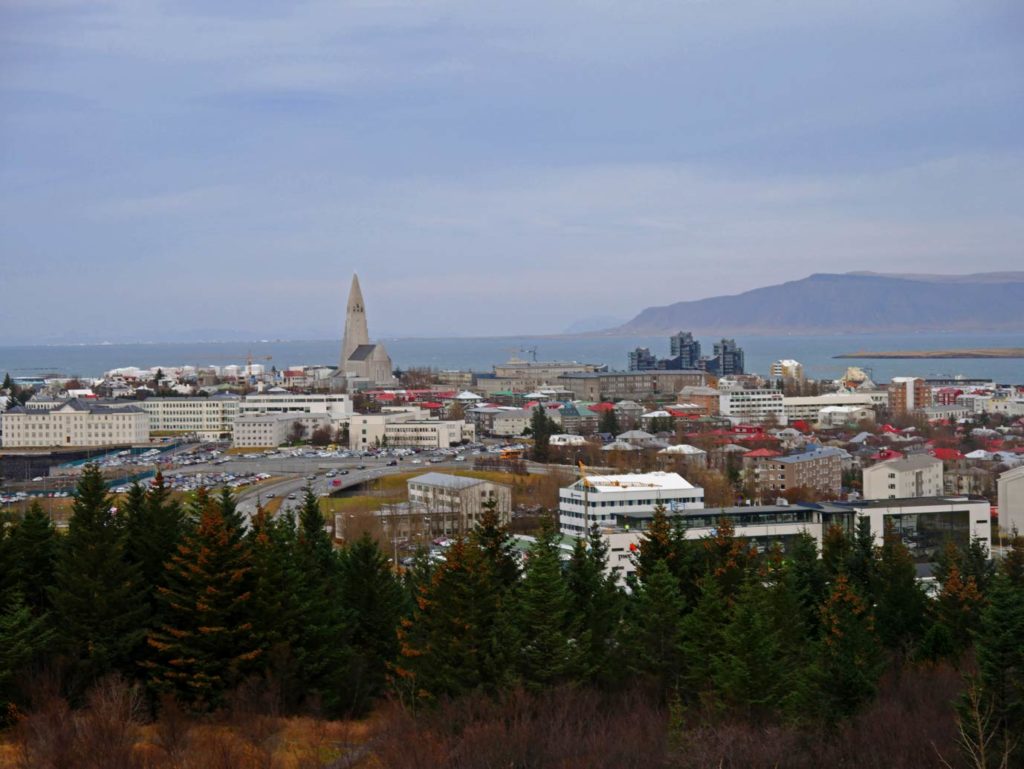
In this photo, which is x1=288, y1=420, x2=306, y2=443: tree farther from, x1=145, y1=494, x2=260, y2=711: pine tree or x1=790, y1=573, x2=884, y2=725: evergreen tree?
x1=790, y1=573, x2=884, y2=725: evergreen tree

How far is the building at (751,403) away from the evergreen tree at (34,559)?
33083mm

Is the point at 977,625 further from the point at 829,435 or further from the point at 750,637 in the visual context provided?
the point at 829,435

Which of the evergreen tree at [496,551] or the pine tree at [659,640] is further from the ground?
the evergreen tree at [496,551]

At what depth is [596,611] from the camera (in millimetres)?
8891

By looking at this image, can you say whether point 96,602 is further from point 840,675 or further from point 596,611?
point 840,675

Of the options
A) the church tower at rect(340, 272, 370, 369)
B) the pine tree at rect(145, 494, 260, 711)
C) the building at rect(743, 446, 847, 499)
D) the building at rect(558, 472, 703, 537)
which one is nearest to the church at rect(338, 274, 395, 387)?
the church tower at rect(340, 272, 370, 369)

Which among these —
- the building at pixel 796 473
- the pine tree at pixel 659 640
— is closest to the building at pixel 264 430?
the building at pixel 796 473

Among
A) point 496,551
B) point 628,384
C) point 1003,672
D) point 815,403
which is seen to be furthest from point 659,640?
point 628,384

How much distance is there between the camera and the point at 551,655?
25.6 feet

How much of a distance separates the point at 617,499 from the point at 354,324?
133 ft

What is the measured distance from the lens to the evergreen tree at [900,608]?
411 inches

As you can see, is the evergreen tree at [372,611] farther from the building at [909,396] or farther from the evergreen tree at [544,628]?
the building at [909,396]

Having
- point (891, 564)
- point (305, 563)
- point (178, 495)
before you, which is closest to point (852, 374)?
point (178, 495)

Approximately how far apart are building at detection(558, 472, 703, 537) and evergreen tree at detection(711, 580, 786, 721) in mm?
7878
